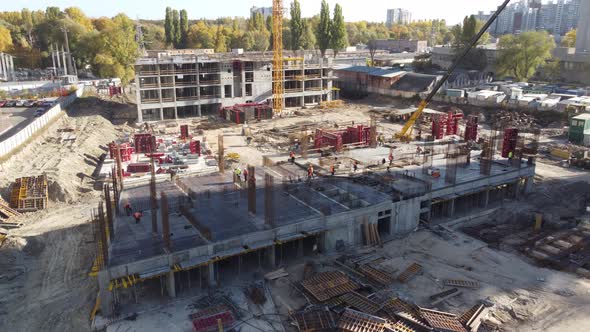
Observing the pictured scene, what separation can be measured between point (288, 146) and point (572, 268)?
90.9 feet

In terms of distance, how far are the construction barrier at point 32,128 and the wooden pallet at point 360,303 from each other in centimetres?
2842

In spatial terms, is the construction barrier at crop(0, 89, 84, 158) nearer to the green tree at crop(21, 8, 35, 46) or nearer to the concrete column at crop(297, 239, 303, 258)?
the concrete column at crop(297, 239, 303, 258)

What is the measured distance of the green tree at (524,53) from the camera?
72.9m

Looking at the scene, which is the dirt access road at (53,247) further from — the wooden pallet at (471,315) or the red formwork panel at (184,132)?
the wooden pallet at (471,315)

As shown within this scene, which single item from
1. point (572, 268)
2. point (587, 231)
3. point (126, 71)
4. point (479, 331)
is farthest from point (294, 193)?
point (126, 71)

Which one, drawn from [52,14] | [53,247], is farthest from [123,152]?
[52,14]

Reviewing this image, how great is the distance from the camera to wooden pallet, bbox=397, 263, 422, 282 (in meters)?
22.5

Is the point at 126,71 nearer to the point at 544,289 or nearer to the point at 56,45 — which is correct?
the point at 56,45

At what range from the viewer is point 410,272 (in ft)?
75.6

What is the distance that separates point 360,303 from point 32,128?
3570 centimetres

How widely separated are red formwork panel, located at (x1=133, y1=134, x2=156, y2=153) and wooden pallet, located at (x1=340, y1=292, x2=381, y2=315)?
27.8m

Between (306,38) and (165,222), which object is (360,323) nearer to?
(165,222)

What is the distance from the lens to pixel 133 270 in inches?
776

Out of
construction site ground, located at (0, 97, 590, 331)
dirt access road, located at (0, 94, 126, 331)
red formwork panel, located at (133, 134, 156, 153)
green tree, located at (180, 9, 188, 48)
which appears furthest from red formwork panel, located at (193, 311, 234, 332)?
green tree, located at (180, 9, 188, 48)
